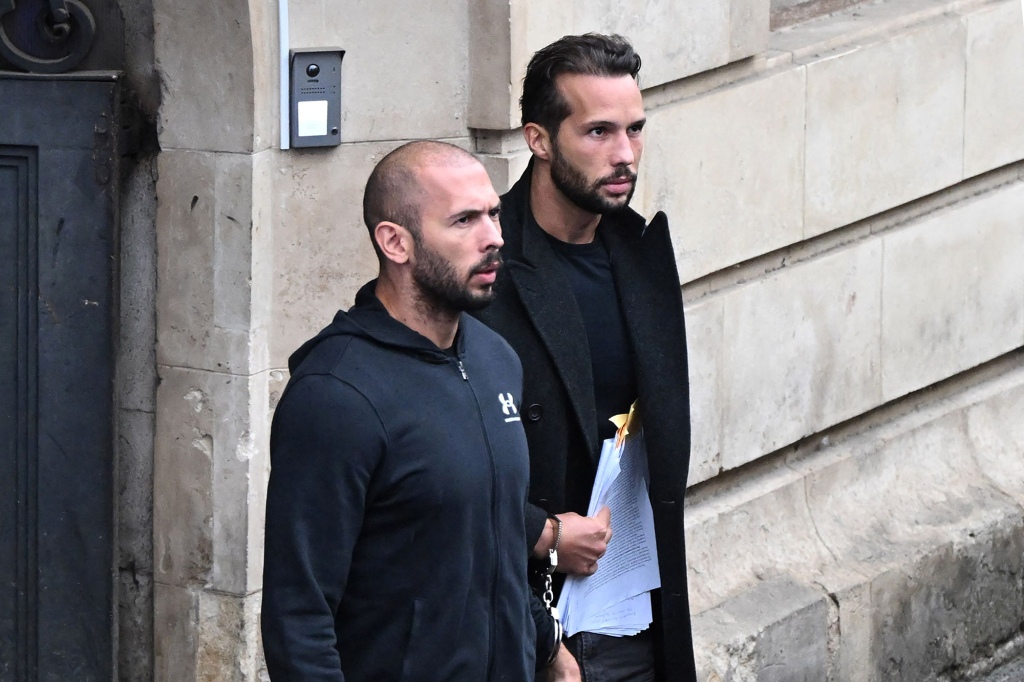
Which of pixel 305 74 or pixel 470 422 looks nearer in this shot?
pixel 470 422

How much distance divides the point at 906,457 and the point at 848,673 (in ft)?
3.13

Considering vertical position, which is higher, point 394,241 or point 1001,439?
point 394,241

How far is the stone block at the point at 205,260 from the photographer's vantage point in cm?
Answer: 456

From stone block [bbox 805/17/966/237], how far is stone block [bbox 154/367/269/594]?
2.22 meters

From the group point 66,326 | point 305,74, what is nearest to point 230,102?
point 305,74

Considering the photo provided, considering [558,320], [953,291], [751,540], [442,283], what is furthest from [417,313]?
[953,291]

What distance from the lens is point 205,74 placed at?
14.9 feet

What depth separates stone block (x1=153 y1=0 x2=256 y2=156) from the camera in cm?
450

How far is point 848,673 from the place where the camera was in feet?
19.7

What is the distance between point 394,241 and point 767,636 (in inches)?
111

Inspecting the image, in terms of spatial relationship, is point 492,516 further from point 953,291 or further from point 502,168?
point 953,291

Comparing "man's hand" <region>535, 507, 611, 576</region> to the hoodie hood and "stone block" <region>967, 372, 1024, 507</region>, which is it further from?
"stone block" <region>967, 372, 1024, 507</region>

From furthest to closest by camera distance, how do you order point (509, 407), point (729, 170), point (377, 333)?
1. point (729, 170)
2. point (509, 407)
3. point (377, 333)

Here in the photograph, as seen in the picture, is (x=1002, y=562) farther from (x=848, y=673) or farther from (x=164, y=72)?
(x=164, y=72)
